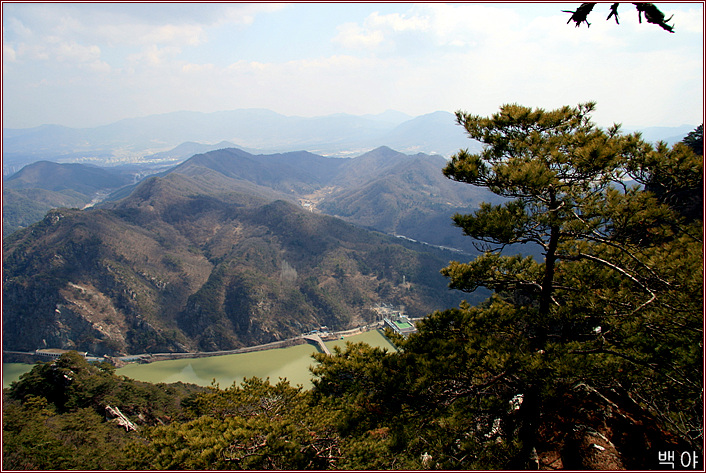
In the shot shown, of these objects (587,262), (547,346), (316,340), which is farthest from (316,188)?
(547,346)

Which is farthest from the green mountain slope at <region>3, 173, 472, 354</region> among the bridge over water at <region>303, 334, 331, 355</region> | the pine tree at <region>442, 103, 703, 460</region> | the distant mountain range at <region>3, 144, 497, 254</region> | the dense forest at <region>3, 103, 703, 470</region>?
the pine tree at <region>442, 103, 703, 460</region>

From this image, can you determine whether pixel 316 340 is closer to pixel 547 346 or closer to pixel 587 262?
pixel 587 262

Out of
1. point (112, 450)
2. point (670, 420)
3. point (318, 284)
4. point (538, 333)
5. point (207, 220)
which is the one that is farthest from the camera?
point (207, 220)

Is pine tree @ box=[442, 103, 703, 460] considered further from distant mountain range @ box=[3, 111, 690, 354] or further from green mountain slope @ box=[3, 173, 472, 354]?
green mountain slope @ box=[3, 173, 472, 354]

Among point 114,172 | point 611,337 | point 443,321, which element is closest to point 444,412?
point 443,321

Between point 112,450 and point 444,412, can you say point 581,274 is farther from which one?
point 112,450

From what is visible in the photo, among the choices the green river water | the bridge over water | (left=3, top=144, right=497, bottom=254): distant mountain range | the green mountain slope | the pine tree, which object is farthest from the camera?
(left=3, top=144, right=497, bottom=254): distant mountain range
